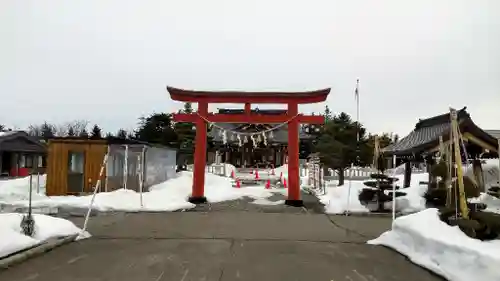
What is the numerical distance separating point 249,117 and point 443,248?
1295 cm

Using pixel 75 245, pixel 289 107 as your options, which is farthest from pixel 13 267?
pixel 289 107

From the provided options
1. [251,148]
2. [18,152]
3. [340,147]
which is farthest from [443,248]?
[251,148]

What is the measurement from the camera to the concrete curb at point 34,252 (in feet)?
22.9

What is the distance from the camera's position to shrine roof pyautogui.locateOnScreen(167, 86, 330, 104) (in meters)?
18.6

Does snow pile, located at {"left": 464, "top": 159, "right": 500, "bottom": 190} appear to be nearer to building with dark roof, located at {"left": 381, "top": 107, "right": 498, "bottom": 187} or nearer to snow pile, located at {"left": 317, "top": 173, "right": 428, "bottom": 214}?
building with dark roof, located at {"left": 381, "top": 107, "right": 498, "bottom": 187}

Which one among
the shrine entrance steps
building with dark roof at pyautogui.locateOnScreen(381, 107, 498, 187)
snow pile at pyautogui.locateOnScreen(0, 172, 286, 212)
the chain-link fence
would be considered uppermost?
building with dark roof at pyautogui.locateOnScreen(381, 107, 498, 187)

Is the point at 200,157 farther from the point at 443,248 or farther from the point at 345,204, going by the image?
the point at 443,248

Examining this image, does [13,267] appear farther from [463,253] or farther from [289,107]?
[289,107]

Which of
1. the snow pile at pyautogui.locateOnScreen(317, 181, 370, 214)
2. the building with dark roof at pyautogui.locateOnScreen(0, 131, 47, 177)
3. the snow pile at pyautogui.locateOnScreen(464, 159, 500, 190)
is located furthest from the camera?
the building with dark roof at pyautogui.locateOnScreen(0, 131, 47, 177)

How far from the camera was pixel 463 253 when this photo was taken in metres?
6.25

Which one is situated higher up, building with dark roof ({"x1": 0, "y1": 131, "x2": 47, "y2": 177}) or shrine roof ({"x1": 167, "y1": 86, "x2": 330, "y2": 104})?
shrine roof ({"x1": 167, "y1": 86, "x2": 330, "y2": 104})

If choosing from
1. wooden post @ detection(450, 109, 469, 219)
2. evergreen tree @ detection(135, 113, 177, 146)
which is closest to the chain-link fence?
wooden post @ detection(450, 109, 469, 219)

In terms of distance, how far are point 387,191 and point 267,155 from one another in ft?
108

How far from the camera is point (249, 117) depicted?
62.8ft
